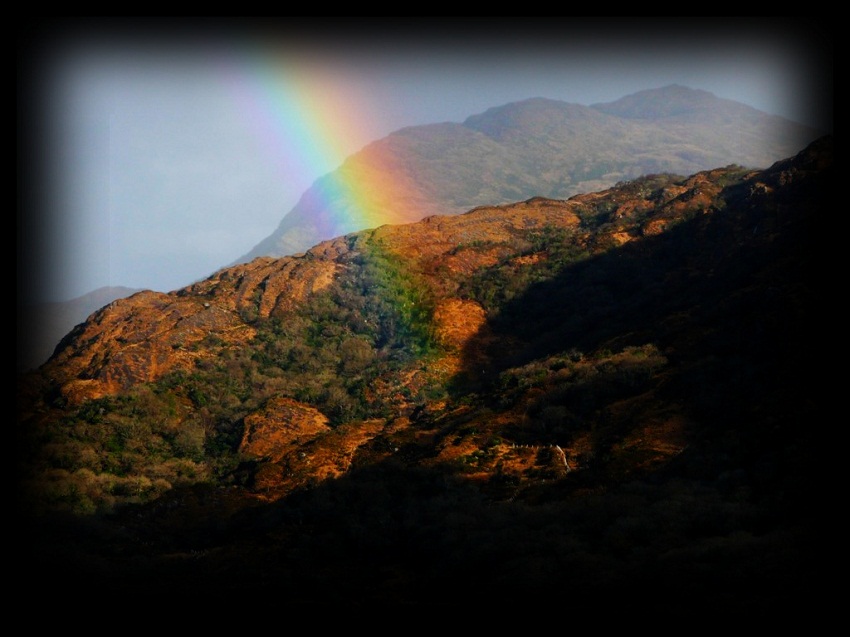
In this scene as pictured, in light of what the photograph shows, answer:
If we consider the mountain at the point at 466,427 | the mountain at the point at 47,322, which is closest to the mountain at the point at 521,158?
the mountain at the point at 47,322

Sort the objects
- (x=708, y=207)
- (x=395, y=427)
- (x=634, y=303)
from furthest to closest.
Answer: (x=708, y=207) → (x=634, y=303) → (x=395, y=427)

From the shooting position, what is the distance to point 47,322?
28.8 meters

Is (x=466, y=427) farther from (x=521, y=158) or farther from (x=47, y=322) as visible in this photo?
(x=521, y=158)

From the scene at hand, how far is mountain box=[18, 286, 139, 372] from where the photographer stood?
1223 cm

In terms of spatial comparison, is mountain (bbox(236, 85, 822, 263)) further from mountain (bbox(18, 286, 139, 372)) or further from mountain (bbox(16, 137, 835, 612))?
mountain (bbox(16, 137, 835, 612))

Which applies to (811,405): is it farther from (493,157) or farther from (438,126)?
(438,126)

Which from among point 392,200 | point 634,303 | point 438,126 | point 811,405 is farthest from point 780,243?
point 438,126

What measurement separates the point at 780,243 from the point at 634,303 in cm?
622

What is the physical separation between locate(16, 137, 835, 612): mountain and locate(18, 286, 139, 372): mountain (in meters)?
1.52

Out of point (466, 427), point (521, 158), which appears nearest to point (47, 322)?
point (466, 427)

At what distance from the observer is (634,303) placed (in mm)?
29297

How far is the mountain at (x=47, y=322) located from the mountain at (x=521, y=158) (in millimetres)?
37475

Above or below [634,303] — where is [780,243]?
above

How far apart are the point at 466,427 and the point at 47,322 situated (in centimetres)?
1906
